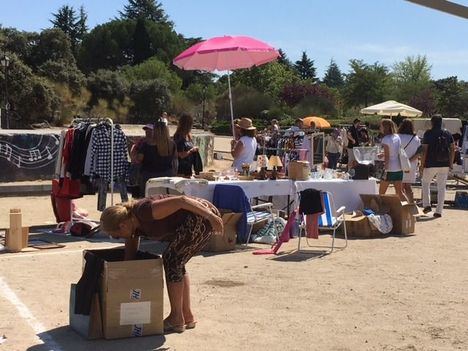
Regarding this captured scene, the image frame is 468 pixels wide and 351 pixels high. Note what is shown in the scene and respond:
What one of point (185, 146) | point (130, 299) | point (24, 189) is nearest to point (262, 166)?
point (185, 146)

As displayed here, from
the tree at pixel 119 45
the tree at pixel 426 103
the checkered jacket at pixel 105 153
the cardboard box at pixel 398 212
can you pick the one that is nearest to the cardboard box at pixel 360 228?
the cardboard box at pixel 398 212

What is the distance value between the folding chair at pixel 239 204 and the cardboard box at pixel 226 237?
0.55 ft

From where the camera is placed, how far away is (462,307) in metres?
6.01

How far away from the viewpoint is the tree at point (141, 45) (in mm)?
99481

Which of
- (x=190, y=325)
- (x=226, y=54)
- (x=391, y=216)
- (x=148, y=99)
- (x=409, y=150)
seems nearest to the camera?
(x=190, y=325)

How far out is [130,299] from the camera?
4.84 metres

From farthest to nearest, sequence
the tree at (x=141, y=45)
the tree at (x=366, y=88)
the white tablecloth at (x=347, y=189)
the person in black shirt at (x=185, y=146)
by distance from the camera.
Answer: the tree at (x=141, y=45)
the tree at (x=366, y=88)
the white tablecloth at (x=347, y=189)
the person in black shirt at (x=185, y=146)

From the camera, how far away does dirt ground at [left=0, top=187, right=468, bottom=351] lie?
16.2 ft

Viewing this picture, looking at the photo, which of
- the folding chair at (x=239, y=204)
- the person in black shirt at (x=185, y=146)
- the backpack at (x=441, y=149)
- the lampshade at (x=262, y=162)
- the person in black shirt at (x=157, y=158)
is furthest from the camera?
the backpack at (x=441, y=149)

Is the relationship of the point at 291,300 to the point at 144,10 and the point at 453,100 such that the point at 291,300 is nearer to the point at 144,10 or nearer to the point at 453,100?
the point at 453,100

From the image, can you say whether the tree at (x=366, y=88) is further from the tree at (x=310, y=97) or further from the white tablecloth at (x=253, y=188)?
the white tablecloth at (x=253, y=188)

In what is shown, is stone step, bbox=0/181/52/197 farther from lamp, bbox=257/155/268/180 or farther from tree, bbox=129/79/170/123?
tree, bbox=129/79/170/123

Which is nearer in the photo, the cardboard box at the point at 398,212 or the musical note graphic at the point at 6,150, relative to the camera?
the cardboard box at the point at 398,212

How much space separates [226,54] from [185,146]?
2555mm
